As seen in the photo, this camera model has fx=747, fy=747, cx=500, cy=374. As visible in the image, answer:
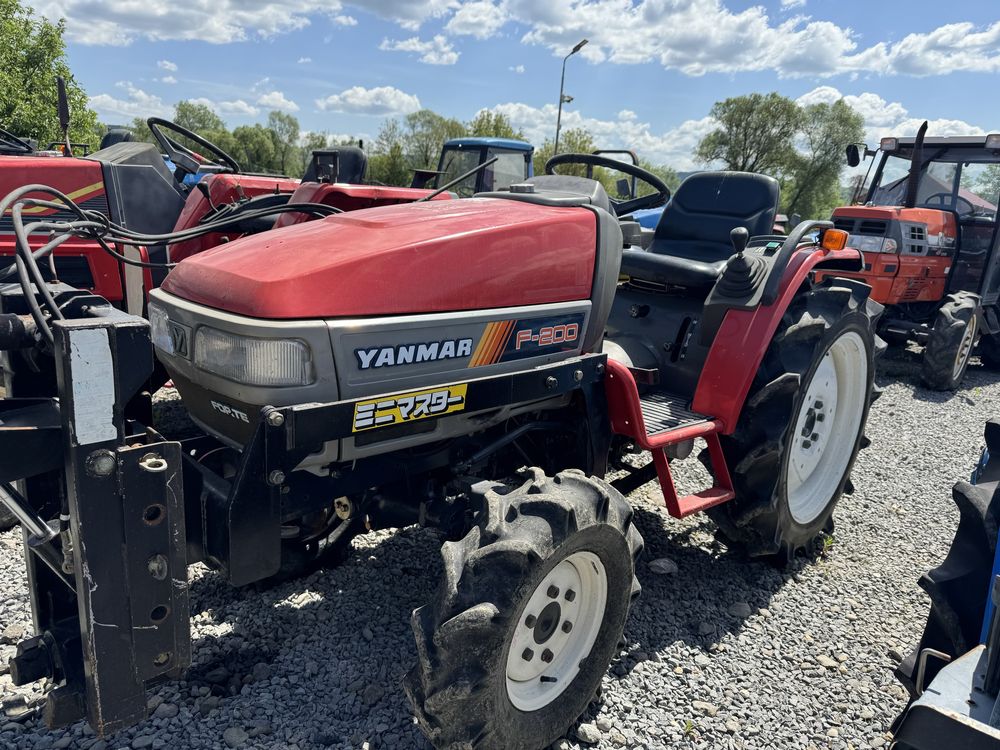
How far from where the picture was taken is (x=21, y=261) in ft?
5.26

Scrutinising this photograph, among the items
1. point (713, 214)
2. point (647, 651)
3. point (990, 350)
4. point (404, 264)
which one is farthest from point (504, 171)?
point (404, 264)

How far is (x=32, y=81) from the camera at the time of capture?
14.0m

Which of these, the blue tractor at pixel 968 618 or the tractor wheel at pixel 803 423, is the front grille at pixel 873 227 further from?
the blue tractor at pixel 968 618

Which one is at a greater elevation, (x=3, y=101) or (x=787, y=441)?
(x=3, y=101)

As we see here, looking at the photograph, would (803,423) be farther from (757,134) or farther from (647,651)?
(757,134)

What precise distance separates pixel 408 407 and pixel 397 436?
17 cm

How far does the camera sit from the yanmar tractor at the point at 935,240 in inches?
269

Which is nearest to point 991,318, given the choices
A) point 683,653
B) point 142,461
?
point 683,653

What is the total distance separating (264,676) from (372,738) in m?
0.45

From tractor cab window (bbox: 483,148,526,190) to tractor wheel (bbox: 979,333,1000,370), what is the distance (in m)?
5.18

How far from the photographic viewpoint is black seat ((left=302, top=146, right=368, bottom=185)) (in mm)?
5383

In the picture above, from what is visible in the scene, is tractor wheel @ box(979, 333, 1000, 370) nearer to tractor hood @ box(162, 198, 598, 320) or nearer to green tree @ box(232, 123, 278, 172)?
tractor hood @ box(162, 198, 598, 320)

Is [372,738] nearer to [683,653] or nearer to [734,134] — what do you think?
[683,653]

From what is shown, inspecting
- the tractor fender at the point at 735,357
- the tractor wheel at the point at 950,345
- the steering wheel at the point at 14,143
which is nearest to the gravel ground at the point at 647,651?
the tractor fender at the point at 735,357
